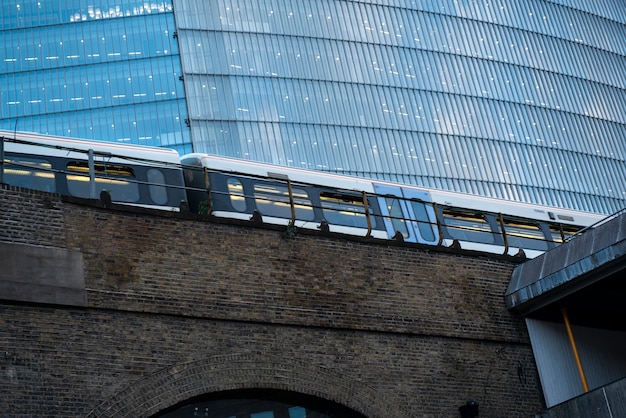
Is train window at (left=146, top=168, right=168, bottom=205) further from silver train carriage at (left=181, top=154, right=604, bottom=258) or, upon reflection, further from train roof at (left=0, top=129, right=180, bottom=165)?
silver train carriage at (left=181, top=154, right=604, bottom=258)

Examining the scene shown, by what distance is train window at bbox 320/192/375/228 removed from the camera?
83.7 ft

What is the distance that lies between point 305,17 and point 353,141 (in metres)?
8.74

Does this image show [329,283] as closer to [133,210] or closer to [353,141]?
[133,210]

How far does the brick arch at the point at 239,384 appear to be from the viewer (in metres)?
16.1

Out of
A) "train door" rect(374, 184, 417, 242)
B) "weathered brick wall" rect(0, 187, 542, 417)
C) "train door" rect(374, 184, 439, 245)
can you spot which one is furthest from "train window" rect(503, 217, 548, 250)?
"weathered brick wall" rect(0, 187, 542, 417)

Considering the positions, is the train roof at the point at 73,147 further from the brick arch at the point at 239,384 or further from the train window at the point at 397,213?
the brick arch at the point at 239,384

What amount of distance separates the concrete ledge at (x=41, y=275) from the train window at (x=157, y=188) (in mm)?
6417

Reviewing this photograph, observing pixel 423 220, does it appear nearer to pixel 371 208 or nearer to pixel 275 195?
pixel 371 208

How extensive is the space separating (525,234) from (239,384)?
13514 millimetres

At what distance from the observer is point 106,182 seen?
22.2m

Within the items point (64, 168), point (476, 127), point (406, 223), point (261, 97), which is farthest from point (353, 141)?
point (64, 168)

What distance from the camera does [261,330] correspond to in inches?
702

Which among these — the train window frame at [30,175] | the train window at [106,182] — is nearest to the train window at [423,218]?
the train window at [106,182]

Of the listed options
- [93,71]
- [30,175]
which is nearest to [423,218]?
[30,175]
